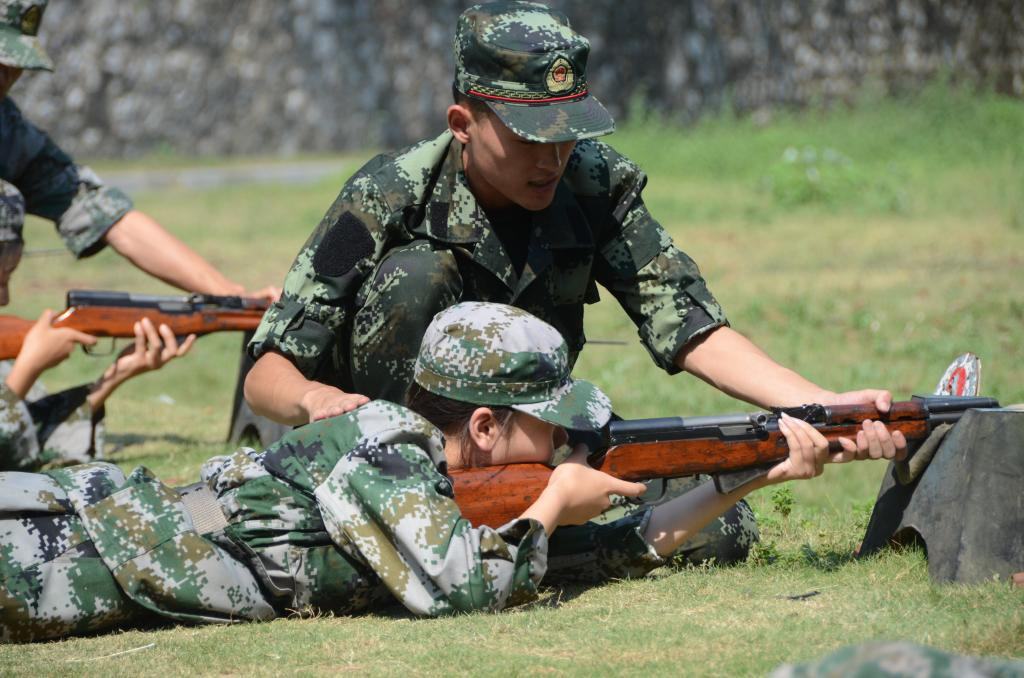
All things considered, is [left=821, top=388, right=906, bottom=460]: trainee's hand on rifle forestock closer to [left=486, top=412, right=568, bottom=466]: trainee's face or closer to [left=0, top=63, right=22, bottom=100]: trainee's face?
[left=486, top=412, right=568, bottom=466]: trainee's face

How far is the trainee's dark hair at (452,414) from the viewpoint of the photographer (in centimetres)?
359

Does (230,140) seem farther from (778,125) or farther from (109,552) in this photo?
(109,552)

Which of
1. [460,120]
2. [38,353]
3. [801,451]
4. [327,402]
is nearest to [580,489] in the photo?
[801,451]

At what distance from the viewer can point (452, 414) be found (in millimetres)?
3652

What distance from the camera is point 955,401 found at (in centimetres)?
384

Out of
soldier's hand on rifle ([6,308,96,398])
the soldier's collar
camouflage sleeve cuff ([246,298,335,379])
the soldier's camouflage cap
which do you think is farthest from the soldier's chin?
the soldier's camouflage cap

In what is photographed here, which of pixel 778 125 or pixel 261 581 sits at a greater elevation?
pixel 261 581

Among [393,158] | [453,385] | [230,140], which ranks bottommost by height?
[230,140]

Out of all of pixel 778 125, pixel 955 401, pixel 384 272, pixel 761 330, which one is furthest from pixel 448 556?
pixel 778 125

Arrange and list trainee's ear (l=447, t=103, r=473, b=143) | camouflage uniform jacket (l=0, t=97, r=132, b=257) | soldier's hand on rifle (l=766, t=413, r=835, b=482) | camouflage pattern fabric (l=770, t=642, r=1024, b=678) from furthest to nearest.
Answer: camouflage uniform jacket (l=0, t=97, r=132, b=257), trainee's ear (l=447, t=103, r=473, b=143), soldier's hand on rifle (l=766, t=413, r=835, b=482), camouflage pattern fabric (l=770, t=642, r=1024, b=678)

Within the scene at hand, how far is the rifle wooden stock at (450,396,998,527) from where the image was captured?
3555mm

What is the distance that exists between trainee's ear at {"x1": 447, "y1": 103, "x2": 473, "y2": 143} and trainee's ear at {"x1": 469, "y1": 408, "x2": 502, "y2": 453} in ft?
3.18

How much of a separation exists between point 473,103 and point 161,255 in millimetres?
2756

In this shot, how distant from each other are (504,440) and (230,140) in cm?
1533
